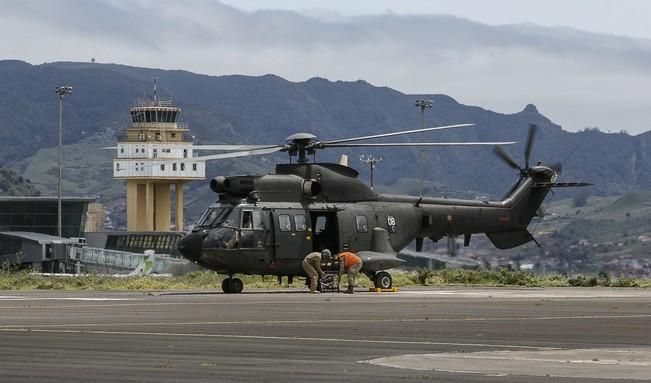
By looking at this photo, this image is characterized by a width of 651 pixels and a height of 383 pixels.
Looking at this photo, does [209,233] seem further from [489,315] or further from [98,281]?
[489,315]

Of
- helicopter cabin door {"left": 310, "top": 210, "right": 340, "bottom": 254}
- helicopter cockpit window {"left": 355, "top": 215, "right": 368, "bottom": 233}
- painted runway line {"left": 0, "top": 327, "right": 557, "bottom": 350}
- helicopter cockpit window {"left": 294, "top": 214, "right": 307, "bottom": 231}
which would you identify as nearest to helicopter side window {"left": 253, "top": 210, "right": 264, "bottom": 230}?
helicopter cockpit window {"left": 294, "top": 214, "right": 307, "bottom": 231}

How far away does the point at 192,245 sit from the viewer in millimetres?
41812

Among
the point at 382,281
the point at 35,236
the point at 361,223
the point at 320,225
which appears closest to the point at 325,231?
the point at 320,225

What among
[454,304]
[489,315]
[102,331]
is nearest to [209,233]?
[454,304]

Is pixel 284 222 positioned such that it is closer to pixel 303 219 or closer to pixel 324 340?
pixel 303 219

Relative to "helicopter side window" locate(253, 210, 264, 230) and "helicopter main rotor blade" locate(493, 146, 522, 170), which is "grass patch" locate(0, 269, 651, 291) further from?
"helicopter side window" locate(253, 210, 264, 230)

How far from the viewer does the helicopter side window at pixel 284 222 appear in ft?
140

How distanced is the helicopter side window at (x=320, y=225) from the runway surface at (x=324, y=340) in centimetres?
840

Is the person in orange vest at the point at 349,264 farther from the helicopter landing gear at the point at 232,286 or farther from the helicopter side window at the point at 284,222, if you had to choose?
the helicopter landing gear at the point at 232,286

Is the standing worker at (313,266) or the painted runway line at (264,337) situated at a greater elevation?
the standing worker at (313,266)

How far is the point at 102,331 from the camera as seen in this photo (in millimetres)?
23422

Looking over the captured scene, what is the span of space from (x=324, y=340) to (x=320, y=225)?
72.5ft

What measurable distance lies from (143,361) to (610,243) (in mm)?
144398

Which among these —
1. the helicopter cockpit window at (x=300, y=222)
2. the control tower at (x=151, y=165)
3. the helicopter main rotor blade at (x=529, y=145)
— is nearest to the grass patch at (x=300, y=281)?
the helicopter main rotor blade at (x=529, y=145)
